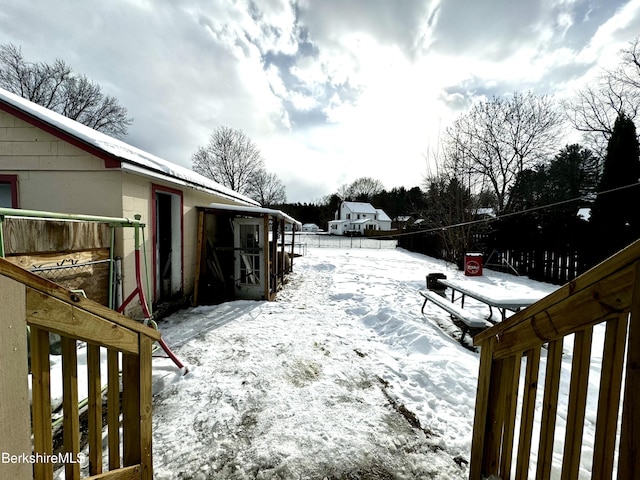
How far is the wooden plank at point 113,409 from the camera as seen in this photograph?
1.50 metres

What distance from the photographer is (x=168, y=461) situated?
2.04m

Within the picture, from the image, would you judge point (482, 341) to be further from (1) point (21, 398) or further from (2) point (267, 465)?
(1) point (21, 398)

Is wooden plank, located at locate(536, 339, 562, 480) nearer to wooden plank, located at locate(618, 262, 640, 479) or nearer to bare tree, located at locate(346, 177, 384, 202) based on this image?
wooden plank, located at locate(618, 262, 640, 479)

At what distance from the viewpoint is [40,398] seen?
3.86 ft

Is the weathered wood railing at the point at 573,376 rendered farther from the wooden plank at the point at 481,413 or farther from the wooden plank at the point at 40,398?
the wooden plank at the point at 40,398

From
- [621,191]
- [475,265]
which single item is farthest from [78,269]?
[621,191]

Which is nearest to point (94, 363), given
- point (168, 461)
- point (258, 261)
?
point (168, 461)

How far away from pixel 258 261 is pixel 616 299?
6.36 metres

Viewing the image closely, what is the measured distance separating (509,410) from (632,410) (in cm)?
78

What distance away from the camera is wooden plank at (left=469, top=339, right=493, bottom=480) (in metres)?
1.71

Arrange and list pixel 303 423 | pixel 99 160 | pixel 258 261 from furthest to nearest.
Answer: pixel 258 261 → pixel 99 160 → pixel 303 423

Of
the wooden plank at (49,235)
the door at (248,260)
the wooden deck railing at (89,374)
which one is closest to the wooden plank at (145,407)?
the wooden deck railing at (89,374)

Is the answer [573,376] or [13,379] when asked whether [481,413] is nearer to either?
[573,376]

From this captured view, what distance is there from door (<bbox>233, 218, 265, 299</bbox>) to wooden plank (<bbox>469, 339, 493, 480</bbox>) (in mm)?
5477
